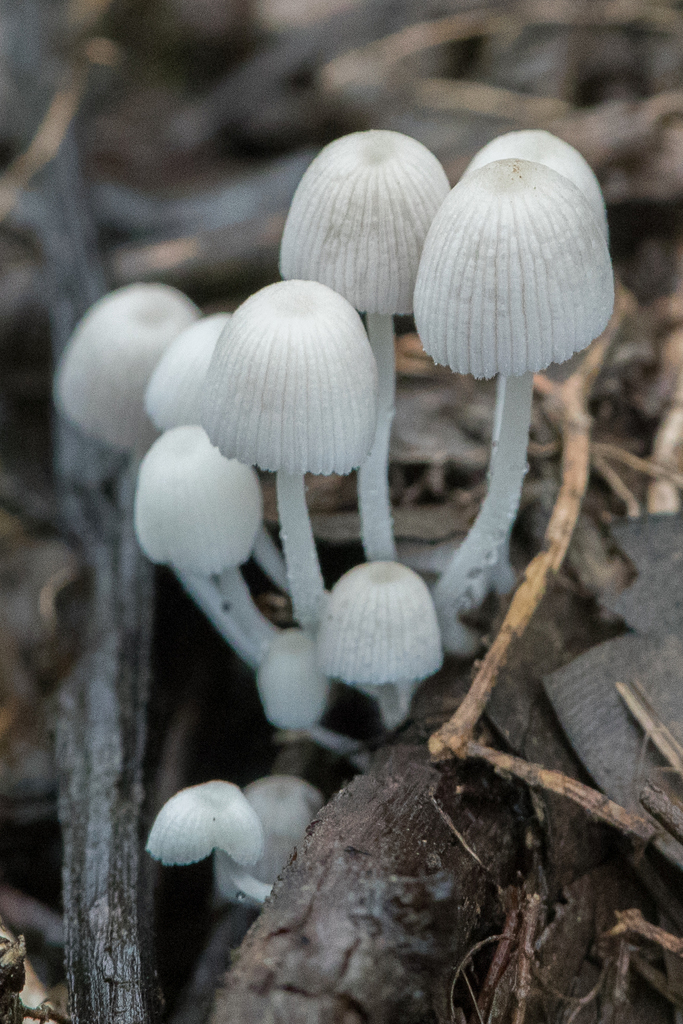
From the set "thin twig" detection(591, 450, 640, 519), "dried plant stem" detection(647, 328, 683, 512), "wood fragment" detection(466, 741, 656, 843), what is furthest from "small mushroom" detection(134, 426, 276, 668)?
"dried plant stem" detection(647, 328, 683, 512)

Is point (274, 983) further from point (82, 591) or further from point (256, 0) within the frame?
point (256, 0)

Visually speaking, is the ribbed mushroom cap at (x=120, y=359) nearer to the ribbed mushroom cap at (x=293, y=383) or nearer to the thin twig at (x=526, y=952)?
the ribbed mushroom cap at (x=293, y=383)

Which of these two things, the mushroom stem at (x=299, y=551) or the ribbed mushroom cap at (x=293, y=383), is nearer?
the ribbed mushroom cap at (x=293, y=383)

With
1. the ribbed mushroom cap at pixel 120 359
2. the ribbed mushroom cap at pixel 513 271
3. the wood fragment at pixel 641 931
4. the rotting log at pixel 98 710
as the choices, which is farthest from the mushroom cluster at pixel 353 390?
the wood fragment at pixel 641 931

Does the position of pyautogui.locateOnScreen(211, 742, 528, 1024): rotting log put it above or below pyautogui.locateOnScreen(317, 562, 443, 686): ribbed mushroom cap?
below

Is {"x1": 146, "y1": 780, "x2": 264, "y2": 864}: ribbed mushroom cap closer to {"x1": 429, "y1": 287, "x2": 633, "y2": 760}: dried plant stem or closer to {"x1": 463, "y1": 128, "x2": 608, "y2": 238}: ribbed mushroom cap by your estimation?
{"x1": 429, "y1": 287, "x2": 633, "y2": 760}: dried plant stem

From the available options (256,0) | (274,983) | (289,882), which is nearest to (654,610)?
(289,882)
